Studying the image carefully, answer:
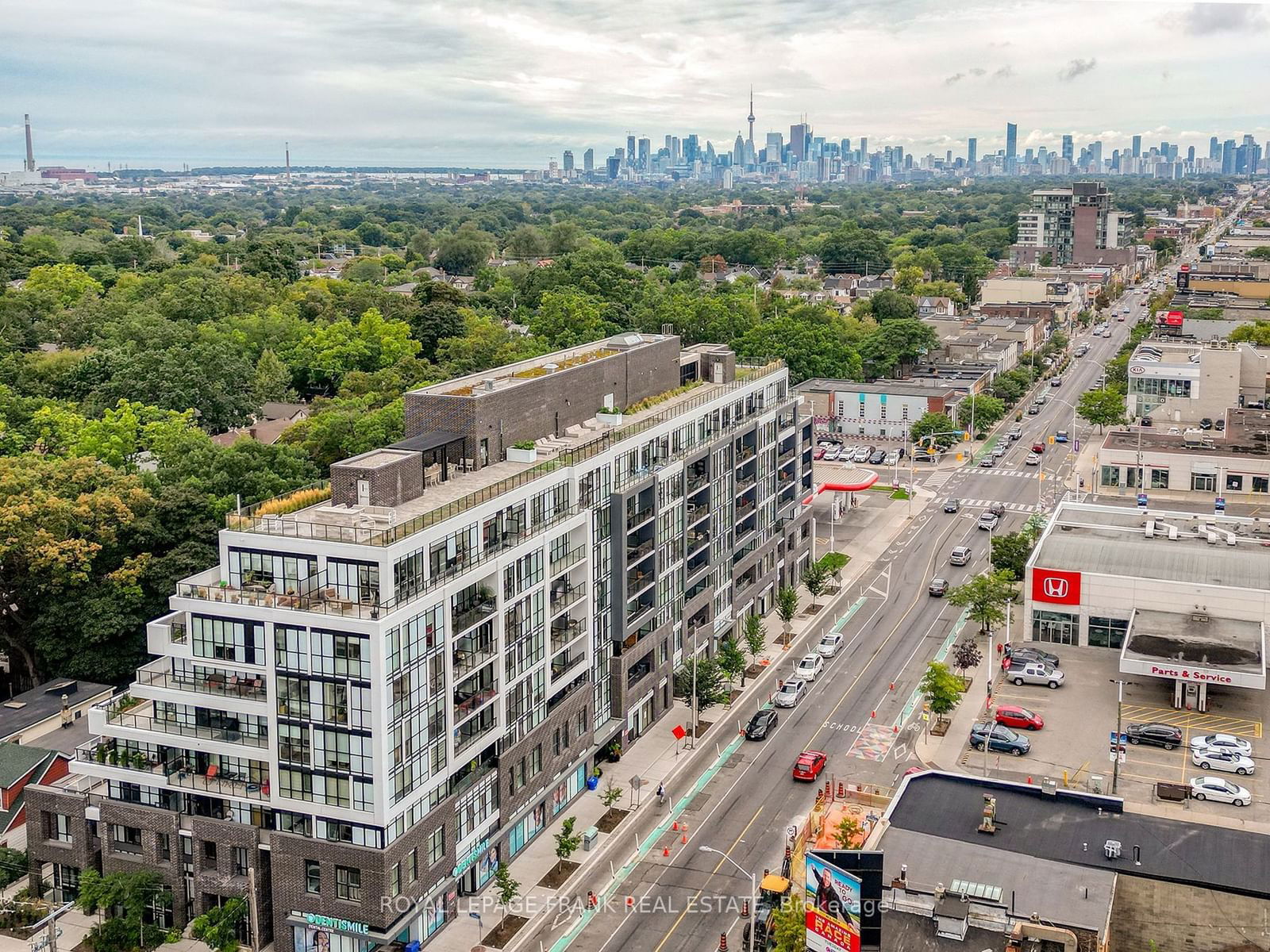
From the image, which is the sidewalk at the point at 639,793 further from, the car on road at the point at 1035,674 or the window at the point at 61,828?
the window at the point at 61,828

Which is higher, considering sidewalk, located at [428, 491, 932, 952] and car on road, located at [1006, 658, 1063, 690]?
car on road, located at [1006, 658, 1063, 690]

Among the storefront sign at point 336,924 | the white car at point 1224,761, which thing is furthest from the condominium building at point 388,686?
the white car at point 1224,761

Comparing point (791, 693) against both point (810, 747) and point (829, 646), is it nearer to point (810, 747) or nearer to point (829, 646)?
point (810, 747)

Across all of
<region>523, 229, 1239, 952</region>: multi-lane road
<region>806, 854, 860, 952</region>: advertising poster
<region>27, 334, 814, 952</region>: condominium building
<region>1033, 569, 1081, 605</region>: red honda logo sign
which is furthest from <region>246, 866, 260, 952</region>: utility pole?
<region>1033, 569, 1081, 605</region>: red honda logo sign

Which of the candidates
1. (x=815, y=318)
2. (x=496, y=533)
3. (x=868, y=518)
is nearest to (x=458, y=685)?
(x=496, y=533)

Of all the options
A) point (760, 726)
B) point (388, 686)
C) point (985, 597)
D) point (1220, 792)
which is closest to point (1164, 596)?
point (985, 597)

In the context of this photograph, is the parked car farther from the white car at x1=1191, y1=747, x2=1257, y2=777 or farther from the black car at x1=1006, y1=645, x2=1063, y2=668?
the white car at x1=1191, y1=747, x2=1257, y2=777
